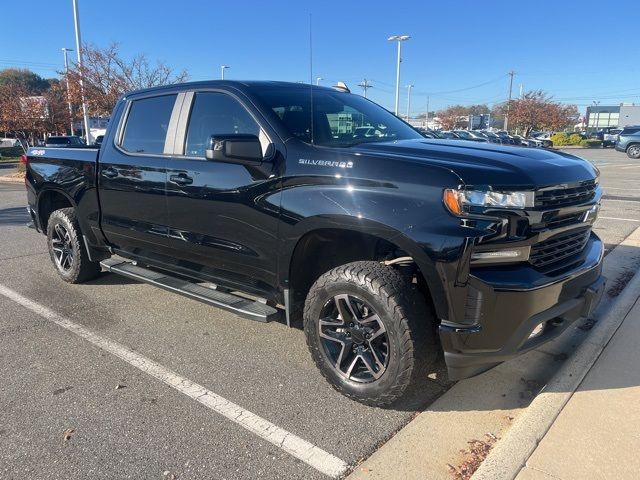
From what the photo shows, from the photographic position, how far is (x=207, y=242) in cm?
381

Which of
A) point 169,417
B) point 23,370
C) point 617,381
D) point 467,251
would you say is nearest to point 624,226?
point 617,381

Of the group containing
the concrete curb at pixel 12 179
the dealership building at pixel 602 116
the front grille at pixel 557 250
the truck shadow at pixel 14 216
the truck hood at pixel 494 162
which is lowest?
the concrete curb at pixel 12 179

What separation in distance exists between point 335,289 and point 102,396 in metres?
1.63

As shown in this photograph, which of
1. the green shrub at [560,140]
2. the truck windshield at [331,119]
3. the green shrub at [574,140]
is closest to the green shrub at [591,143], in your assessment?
the green shrub at [574,140]

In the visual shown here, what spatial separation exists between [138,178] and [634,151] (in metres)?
30.3

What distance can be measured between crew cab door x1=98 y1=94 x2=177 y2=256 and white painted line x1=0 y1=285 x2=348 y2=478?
86cm

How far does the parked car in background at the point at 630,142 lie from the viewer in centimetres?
2758

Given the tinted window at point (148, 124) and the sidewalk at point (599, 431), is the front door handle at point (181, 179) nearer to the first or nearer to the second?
the tinted window at point (148, 124)

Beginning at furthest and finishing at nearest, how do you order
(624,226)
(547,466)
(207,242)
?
(624,226), (207,242), (547,466)

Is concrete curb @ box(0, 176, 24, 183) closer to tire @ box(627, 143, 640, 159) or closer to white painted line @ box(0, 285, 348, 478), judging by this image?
white painted line @ box(0, 285, 348, 478)

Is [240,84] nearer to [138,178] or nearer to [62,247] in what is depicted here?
[138,178]

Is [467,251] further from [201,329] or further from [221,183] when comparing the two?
[201,329]

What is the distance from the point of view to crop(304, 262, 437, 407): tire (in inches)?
110

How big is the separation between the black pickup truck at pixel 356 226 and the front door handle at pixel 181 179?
14mm
